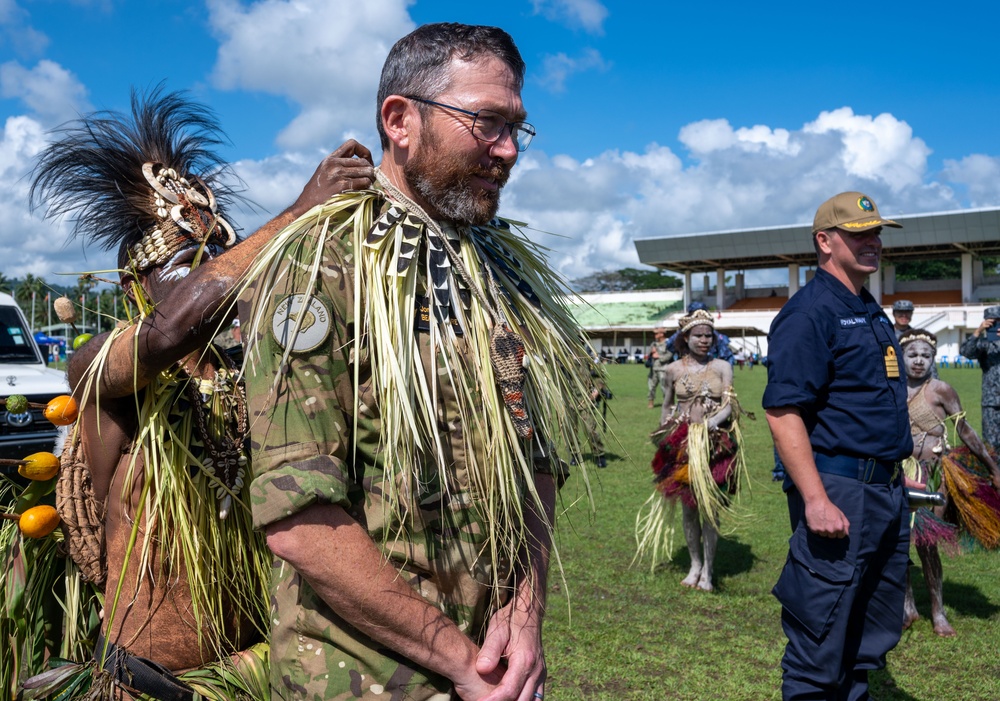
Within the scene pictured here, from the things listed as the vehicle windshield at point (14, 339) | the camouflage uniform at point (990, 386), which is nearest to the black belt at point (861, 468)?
the camouflage uniform at point (990, 386)

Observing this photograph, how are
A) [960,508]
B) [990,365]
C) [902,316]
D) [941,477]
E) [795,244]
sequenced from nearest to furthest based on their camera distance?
[960,508]
[941,477]
[990,365]
[902,316]
[795,244]

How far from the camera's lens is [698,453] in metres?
6.53

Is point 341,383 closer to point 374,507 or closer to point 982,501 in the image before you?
point 374,507

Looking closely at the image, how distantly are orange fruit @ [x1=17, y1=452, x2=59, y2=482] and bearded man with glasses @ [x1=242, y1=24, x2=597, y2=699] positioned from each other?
3.28ft

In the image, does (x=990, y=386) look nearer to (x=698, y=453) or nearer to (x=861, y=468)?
(x=698, y=453)

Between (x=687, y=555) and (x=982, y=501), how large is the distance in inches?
106

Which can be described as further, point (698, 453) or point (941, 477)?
point (698, 453)

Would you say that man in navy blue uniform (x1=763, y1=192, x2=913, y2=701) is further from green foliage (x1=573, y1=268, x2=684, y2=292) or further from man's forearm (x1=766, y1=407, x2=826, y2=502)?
green foliage (x1=573, y1=268, x2=684, y2=292)

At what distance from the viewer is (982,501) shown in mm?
5445

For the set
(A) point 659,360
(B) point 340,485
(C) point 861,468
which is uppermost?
(B) point 340,485

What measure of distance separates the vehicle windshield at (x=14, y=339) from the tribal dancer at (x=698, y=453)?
21.4 feet

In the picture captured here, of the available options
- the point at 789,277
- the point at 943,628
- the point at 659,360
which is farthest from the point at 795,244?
the point at 943,628

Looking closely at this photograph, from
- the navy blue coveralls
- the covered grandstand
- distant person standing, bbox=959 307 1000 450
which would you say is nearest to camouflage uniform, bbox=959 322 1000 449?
distant person standing, bbox=959 307 1000 450

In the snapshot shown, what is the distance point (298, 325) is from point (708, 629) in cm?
497
